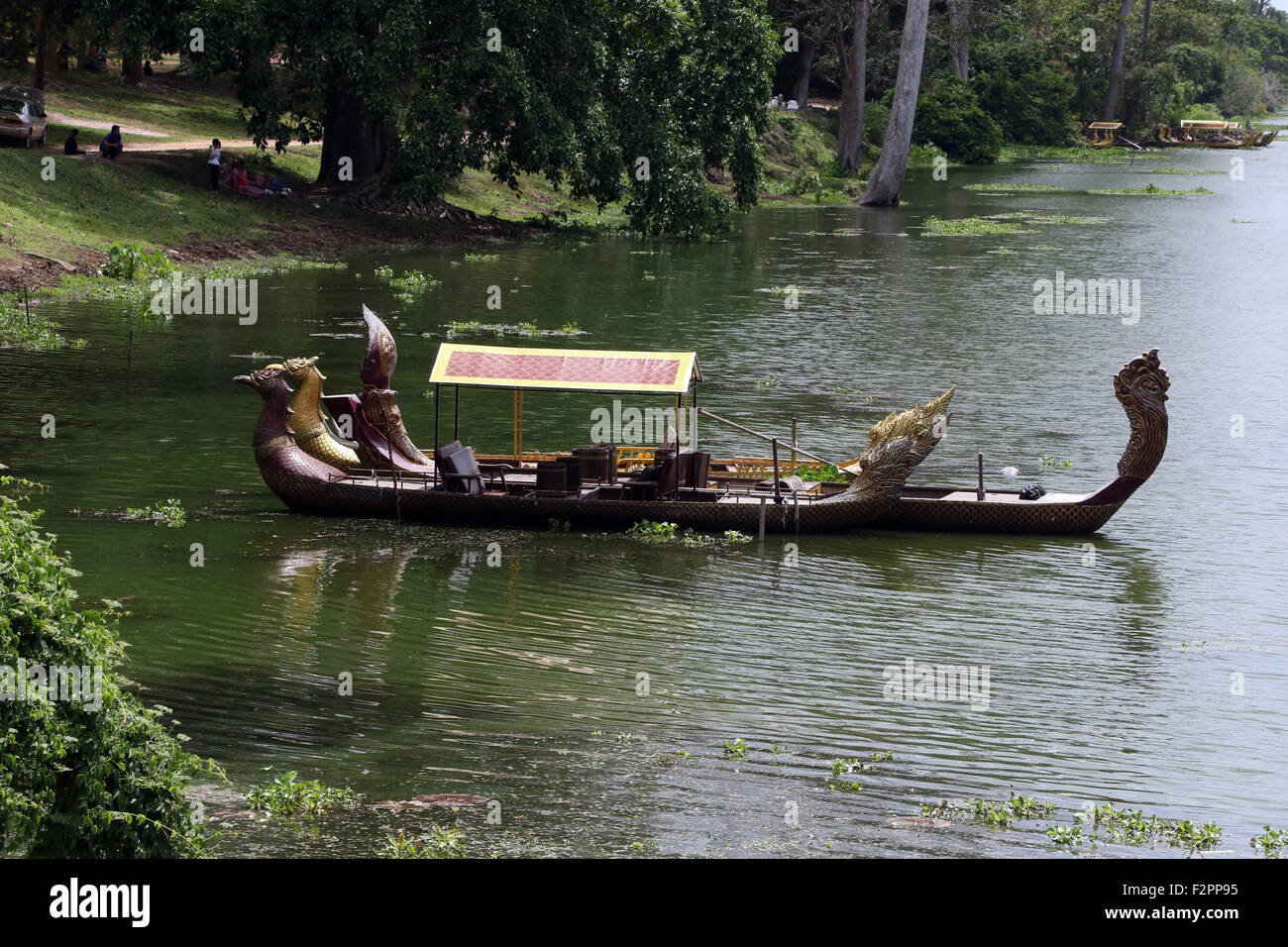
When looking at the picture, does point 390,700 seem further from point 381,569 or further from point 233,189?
point 233,189

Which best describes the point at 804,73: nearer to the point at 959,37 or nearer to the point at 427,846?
the point at 959,37

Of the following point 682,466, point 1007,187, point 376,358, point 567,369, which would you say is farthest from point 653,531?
point 1007,187

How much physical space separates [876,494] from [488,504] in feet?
20.9

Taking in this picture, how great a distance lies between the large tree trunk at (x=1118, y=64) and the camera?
13175cm

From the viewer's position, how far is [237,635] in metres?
20.0

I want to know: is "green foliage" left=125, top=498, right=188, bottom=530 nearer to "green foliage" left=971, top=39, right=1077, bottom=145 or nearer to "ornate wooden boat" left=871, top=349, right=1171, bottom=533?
"ornate wooden boat" left=871, top=349, right=1171, bottom=533

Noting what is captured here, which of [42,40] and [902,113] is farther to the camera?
[902,113]

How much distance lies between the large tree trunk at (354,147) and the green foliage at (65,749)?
48421mm

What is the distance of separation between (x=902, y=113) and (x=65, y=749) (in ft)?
242

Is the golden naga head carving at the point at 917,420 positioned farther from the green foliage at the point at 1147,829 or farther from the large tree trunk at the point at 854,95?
the large tree trunk at the point at 854,95

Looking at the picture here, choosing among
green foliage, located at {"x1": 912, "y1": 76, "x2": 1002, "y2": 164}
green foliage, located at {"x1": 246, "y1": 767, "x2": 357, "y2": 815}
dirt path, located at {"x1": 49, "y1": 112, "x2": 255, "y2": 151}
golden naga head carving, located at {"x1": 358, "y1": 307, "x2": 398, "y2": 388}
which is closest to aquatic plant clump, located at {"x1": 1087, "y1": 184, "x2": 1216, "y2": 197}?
green foliage, located at {"x1": 912, "y1": 76, "x2": 1002, "y2": 164}

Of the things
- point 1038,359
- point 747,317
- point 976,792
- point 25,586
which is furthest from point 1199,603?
point 747,317

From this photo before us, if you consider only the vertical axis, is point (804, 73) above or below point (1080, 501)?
above

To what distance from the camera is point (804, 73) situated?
4277 inches
